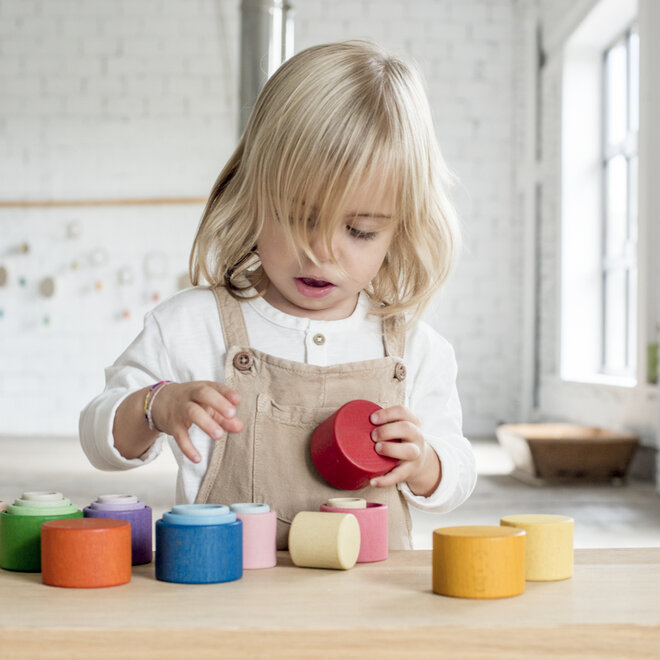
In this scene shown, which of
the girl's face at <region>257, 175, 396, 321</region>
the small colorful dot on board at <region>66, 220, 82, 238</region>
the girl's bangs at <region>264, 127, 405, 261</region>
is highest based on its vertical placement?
the small colorful dot on board at <region>66, 220, 82, 238</region>

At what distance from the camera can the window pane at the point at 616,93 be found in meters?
5.12

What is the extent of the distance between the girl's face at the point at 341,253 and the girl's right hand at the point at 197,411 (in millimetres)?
227

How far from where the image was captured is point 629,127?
196 inches

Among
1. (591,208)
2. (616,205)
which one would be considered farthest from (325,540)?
(591,208)

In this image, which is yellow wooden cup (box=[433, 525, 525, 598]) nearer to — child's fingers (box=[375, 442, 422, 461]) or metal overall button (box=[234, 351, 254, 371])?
child's fingers (box=[375, 442, 422, 461])

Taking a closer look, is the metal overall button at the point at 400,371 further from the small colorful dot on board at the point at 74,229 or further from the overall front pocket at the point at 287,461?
the small colorful dot on board at the point at 74,229

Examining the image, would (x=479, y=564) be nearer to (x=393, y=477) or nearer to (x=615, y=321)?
(x=393, y=477)

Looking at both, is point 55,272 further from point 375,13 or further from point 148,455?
point 148,455

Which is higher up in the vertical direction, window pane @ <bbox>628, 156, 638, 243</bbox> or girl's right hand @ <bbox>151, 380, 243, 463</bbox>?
window pane @ <bbox>628, 156, 638, 243</bbox>

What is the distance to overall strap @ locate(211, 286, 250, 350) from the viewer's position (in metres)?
1.10

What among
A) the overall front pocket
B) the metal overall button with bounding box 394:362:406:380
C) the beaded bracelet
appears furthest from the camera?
the metal overall button with bounding box 394:362:406:380

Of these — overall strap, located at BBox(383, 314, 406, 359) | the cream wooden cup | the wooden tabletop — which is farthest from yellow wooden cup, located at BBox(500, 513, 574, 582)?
overall strap, located at BBox(383, 314, 406, 359)

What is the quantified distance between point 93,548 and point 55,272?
5.84 metres

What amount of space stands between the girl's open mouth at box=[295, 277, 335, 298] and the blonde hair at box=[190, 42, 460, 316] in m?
0.07
